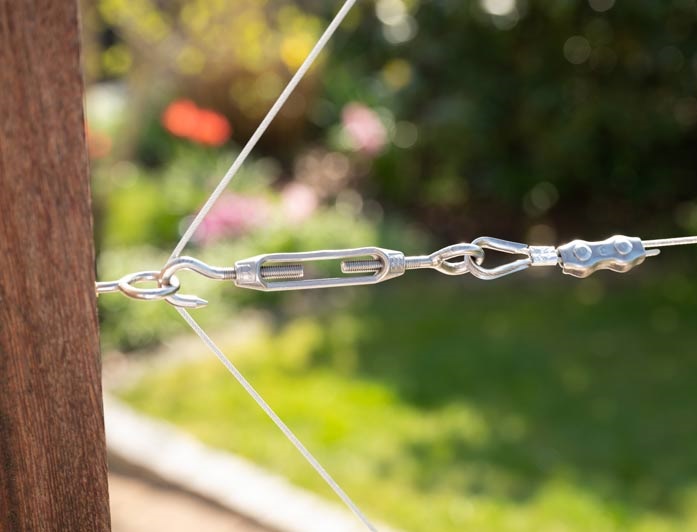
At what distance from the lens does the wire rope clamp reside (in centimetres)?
108

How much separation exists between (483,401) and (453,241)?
2292 millimetres

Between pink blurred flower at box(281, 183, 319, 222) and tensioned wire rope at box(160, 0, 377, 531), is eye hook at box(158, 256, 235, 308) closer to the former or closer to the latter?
tensioned wire rope at box(160, 0, 377, 531)

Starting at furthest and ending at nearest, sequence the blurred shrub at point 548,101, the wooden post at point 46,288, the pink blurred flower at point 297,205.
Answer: the pink blurred flower at point 297,205 < the blurred shrub at point 548,101 < the wooden post at point 46,288

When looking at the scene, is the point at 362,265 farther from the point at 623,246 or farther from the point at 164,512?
the point at 164,512

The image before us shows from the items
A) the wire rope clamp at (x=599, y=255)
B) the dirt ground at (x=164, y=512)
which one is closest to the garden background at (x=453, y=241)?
the dirt ground at (x=164, y=512)

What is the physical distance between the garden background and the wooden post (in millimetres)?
2034

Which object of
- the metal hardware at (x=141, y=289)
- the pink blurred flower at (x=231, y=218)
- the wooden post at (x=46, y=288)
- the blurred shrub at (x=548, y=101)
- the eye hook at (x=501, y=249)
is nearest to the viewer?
the wooden post at (x=46, y=288)

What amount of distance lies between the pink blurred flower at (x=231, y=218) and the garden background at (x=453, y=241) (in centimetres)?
2

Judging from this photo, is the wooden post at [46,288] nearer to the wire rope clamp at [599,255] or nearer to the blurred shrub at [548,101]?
the wire rope clamp at [599,255]

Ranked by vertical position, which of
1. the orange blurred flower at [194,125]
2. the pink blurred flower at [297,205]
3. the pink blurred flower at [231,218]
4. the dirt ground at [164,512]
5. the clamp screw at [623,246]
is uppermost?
the orange blurred flower at [194,125]

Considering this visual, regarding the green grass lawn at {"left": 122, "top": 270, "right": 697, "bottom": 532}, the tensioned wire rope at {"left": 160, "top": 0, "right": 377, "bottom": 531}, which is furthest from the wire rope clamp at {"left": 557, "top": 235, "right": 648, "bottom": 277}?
the green grass lawn at {"left": 122, "top": 270, "right": 697, "bottom": 532}

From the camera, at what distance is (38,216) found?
871 mm

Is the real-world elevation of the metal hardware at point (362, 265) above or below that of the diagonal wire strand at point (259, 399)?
above

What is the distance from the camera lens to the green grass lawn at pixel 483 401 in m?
2.96
